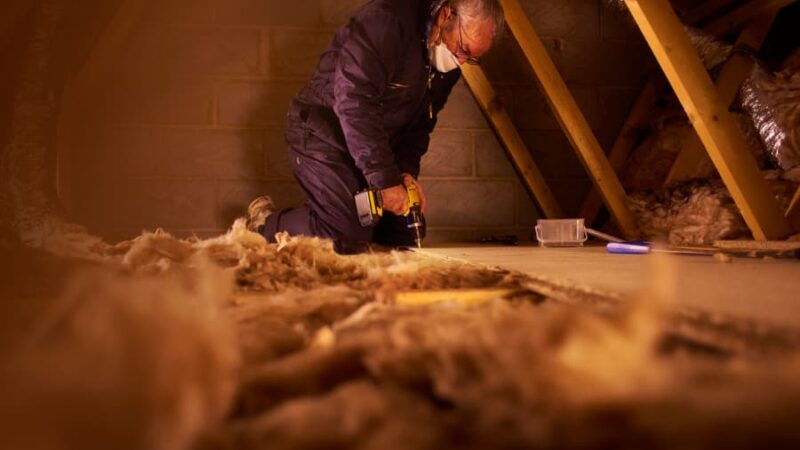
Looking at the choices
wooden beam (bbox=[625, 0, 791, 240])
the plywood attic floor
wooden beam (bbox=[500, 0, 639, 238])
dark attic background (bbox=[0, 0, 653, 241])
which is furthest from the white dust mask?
the plywood attic floor

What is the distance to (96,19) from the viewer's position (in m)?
2.38

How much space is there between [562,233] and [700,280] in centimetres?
126

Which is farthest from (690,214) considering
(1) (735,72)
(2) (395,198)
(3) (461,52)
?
(2) (395,198)

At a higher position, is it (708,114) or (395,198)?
(708,114)

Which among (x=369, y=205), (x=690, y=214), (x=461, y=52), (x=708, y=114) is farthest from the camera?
(x=690, y=214)

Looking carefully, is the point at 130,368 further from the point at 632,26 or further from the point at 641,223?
the point at 632,26

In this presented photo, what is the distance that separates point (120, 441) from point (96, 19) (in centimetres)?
259

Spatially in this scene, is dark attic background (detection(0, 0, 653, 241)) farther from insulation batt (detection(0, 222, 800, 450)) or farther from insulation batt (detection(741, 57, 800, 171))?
insulation batt (detection(0, 222, 800, 450))

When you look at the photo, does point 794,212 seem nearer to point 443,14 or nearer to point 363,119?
point 443,14

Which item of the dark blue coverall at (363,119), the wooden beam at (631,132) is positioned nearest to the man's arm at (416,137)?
the dark blue coverall at (363,119)

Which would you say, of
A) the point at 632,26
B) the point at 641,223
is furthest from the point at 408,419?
the point at 632,26

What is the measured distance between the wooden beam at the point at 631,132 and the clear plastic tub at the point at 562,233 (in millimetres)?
798

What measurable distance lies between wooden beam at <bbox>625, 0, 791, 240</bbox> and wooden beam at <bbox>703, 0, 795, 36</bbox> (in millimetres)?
856

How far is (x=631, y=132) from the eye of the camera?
2906 millimetres
